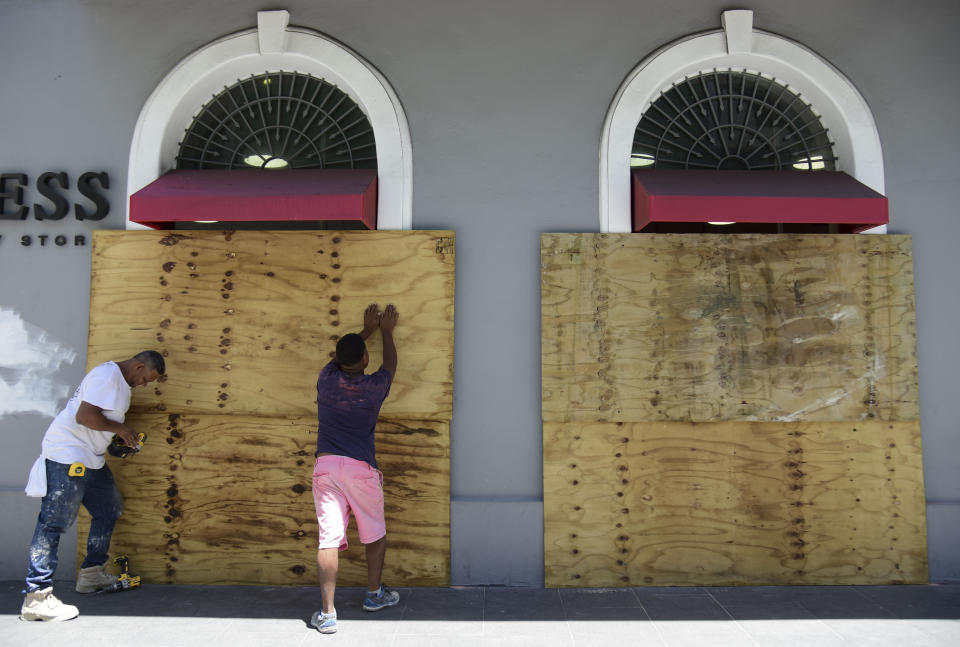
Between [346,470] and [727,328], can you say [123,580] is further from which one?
[727,328]

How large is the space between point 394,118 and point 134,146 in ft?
7.30

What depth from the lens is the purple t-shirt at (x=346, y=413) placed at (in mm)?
4207

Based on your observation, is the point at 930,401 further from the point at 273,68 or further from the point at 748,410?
the point at 273,68

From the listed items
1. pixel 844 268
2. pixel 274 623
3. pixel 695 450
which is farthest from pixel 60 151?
pixel 844 268

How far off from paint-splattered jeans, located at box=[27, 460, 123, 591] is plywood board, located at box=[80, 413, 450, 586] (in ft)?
0.92

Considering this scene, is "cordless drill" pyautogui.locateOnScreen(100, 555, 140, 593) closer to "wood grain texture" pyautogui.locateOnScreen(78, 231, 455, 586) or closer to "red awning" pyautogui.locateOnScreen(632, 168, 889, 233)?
"wood grain texture" pyautogui.locateOnScreen(78, 231, 455, 586)

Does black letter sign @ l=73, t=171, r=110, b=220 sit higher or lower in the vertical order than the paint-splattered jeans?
higher

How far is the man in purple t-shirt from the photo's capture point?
4098 mm

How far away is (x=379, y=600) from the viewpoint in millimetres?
4375

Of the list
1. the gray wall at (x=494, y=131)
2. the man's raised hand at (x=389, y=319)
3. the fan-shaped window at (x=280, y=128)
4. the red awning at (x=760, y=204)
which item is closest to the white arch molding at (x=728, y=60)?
the gray wall at (x=494, y=131)

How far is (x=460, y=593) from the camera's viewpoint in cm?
474

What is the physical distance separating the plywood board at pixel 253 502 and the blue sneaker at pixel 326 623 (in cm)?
81

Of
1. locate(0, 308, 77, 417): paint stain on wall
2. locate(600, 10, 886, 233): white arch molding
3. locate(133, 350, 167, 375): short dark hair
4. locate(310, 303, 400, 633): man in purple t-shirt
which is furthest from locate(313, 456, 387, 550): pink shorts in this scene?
locate(600, 10, 886, 233): white arch molding

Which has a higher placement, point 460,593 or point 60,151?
point 60,151
